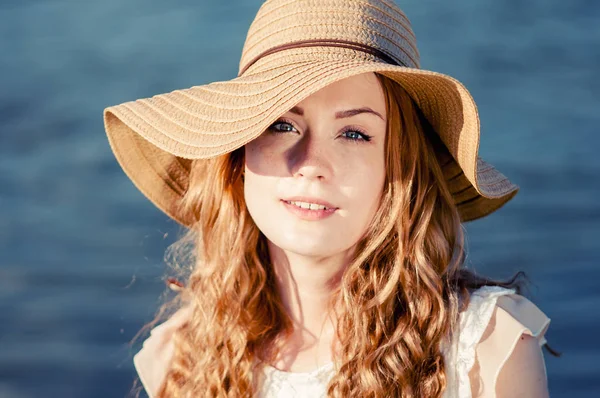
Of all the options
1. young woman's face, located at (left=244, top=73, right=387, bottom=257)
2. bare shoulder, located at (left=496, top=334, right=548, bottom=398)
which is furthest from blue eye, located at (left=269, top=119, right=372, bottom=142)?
bare shoulder, located at (left=496, top=334, right=548, bottom=398)

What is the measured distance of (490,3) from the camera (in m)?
4.46

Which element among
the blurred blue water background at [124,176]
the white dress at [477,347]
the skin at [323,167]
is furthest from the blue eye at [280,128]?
the blurred blue water background at [124,176]

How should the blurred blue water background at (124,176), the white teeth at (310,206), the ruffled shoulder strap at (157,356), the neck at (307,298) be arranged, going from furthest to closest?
1. the blurred blue water background at (124,176)
2. the ruffled shoulder strap at (157,356)
3. the neck at (307,298)
4. the white teeth at (310,206)

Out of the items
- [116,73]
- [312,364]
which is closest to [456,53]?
[116,73]

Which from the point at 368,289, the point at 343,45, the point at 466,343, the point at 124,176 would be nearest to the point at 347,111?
the point at 343,45

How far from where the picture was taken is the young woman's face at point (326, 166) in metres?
2.11

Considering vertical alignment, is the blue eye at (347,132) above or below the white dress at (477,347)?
above

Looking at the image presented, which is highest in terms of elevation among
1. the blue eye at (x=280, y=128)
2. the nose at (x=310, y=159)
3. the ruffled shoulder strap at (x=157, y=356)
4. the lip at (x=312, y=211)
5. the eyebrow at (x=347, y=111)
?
the eyebrow at (x=347, y=111)

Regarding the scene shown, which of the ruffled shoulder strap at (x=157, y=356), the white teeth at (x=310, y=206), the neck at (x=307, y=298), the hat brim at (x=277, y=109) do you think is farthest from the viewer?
the ruffled shoulder strap at (x=157, y=356)

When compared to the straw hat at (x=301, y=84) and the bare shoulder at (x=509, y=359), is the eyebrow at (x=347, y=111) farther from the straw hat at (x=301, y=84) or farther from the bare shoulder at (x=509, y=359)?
the bare shoulder at (x=509, y=359)

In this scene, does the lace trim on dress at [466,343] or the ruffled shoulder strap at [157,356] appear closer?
the lace trim on dress at [466,343]

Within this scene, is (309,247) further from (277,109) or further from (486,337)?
(486,337)

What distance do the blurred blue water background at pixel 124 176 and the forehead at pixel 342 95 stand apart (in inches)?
63.9

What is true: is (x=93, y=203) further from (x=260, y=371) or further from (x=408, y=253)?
(x=408, y=253)
